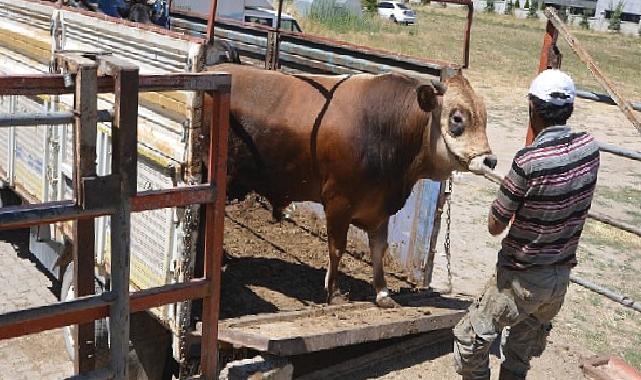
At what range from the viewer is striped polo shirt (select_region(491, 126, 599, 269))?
11.7ft

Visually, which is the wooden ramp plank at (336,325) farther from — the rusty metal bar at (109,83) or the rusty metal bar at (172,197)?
the rusty metal bar at (109,83)

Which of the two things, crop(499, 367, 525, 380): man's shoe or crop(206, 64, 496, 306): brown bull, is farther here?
crop(206, 64, 496, 306): brown bull

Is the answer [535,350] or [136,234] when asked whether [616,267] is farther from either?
[136,234]

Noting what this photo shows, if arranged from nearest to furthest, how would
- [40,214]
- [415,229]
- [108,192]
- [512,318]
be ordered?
[40,214]
[108,192]
[512,318]
[415,229]

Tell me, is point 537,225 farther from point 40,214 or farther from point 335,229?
point 40,214

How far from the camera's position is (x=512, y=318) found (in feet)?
12.9

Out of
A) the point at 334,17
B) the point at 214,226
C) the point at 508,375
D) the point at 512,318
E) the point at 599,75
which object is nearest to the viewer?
the point at 214,226

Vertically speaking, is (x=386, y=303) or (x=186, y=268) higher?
(x=186, y=268)

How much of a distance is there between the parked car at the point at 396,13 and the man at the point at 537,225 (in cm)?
4190

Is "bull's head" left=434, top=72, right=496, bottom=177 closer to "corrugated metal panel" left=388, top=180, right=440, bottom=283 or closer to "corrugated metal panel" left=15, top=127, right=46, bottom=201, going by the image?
"corrugated metal panel" left=388, top=180, right=440, bottom=283

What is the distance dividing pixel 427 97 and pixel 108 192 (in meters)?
2.84

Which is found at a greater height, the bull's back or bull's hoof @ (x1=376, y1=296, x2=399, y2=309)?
the bull's back

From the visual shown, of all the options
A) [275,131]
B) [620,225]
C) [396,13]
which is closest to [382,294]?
[275,131]

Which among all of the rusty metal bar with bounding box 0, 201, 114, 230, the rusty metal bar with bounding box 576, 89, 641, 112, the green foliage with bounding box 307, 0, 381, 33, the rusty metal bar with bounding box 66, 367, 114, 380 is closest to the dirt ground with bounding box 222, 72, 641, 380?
the rusty metal bar with bounding box 576, 89, 641, 112
